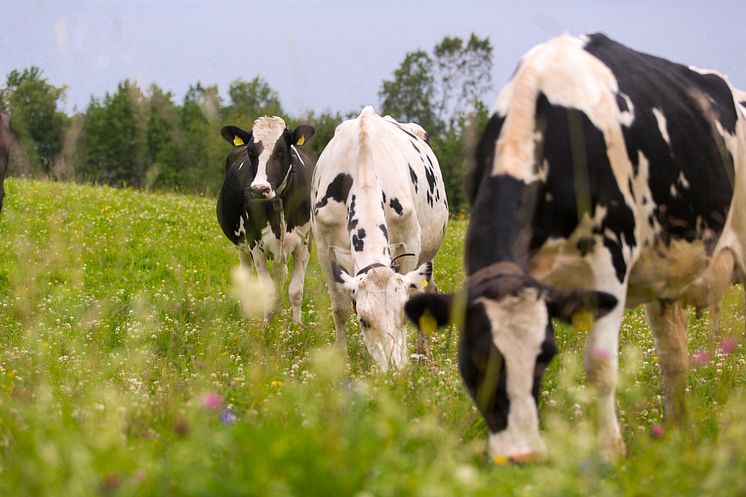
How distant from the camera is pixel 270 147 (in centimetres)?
1214

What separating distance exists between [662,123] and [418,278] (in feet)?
10.0

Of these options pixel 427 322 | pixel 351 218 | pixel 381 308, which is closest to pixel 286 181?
pixel 351 218

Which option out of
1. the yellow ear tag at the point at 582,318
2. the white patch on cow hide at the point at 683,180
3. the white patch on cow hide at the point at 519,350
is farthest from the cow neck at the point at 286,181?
the white patch on cow hide at the point at 519,350

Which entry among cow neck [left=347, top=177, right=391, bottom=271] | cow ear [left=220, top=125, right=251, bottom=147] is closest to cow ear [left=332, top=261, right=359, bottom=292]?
cow neck [left=347, top=177, right=391, bottom=271]

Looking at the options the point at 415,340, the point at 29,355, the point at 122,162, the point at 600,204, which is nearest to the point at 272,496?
the point at 600,204

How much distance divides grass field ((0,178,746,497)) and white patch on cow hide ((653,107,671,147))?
1561mm

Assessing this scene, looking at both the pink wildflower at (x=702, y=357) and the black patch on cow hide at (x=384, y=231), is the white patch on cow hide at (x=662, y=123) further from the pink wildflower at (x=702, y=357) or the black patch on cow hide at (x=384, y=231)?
the black patch on cow hide at (x=384, y=231)

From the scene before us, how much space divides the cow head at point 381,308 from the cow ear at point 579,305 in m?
2.76

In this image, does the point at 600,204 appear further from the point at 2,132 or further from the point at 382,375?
the point at 2,132

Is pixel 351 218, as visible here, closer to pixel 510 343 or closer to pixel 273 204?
pixel 273 204

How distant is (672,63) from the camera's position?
24.3 feet

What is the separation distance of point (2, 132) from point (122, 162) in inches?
1720

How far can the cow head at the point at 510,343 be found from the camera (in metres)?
4.55

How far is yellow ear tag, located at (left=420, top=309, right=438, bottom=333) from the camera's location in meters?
5.25
